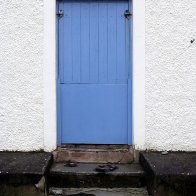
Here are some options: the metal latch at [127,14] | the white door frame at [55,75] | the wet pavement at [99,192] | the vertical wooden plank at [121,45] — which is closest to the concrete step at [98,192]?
the wet pavement at [99,192]

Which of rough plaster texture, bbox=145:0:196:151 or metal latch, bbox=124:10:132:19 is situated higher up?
metal latch, bbox=124:10:132:19

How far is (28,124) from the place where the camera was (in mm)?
5453

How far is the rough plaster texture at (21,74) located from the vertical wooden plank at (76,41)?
0.48 m

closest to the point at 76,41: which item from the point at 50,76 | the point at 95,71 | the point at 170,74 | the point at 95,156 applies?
the point at 95,71

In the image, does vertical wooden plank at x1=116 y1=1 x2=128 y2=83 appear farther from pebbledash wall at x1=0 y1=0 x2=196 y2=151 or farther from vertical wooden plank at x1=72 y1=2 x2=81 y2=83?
vertical wooden plank at x1=72 y1=2 x2=81 y2=83

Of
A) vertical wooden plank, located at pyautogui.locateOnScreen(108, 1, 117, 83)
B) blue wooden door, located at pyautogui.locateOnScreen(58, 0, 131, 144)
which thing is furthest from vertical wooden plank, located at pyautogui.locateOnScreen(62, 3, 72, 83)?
vertical wooden plank, located at pyautogui.locateOnScreen(108, 1, 117, 83)

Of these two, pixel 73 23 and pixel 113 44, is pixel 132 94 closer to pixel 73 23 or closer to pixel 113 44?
pixel 113 44

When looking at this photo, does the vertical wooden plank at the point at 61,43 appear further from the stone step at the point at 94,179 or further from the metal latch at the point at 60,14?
the stone step at the point at 94,179

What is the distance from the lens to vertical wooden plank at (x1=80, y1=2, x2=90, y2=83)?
5512mm

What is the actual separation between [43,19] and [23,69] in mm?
793

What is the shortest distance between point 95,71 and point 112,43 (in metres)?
0.49

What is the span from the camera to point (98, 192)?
4.84 metres

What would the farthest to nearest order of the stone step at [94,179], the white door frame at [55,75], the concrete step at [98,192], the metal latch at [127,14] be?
1. the metal latch at [127,14]
2. the white door frame at [55,75]
3. the stone step at [94,179]
4. the concrete step at [98,192]

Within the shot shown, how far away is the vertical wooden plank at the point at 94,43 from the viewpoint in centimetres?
551
